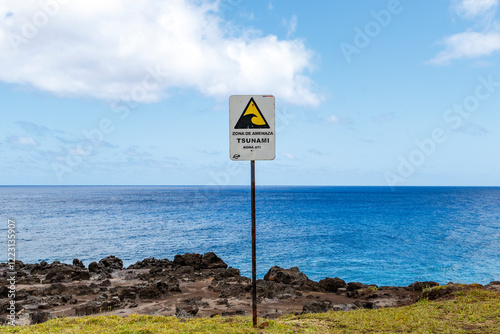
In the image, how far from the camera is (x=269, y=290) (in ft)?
57.1

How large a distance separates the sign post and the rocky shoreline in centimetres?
772

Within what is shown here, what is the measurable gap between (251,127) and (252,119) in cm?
18

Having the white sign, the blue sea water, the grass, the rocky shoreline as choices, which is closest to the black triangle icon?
the white sign

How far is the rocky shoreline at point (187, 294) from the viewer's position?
13.8m

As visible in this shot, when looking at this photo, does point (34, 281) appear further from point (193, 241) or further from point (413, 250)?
point (413, 250)

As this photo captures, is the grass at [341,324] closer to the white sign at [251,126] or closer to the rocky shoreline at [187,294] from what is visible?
the rocky shoreline at [187,294]

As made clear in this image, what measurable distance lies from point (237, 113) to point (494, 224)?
78.8 meters

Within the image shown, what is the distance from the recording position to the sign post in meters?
7.54

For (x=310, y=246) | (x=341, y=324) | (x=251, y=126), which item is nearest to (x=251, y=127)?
(x=251, y=126)

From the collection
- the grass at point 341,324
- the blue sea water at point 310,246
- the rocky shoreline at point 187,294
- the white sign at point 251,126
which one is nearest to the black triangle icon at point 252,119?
the white sign at point 251,126

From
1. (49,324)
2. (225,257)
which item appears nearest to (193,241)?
(225,257)

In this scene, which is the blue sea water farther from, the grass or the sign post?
the sign post

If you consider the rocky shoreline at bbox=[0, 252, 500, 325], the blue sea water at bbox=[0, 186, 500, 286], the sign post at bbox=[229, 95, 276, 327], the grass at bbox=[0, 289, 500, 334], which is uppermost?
the sign post at bbox=[229, 95, 276, 327]

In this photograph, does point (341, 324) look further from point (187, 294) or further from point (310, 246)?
point (310, 246)
